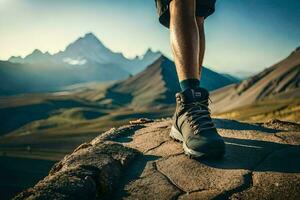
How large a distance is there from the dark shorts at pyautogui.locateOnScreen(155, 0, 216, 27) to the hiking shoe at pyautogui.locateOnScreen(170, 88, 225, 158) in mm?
1148

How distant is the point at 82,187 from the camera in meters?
2.83

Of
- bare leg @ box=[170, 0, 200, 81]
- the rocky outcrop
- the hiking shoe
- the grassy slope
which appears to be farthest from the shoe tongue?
the grassy slope

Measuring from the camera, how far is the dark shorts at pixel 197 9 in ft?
14.2

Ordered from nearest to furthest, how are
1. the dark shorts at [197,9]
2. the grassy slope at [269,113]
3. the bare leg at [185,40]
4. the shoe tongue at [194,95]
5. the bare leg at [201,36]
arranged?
the shoe tongue at [194,95] < the bare leg at [185,40] < the dark shorts at [197,9] < the bare leg at [201,36] < the grassy slope at [269,113]

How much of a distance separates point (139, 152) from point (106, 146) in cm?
38

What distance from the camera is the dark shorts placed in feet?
14.2

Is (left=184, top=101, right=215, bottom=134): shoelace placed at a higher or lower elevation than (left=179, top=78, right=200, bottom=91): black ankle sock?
lower

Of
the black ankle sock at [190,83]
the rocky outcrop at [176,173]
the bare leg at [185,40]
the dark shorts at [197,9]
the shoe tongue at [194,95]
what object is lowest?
the rocky outcrop at [176,173]

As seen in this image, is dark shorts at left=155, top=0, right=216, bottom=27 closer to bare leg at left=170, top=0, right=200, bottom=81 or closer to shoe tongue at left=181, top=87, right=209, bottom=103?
bare leg at left=170, top=0, right=200, bottom=81

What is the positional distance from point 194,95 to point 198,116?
0.23 m

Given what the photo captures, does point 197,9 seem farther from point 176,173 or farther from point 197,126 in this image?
point 176,173

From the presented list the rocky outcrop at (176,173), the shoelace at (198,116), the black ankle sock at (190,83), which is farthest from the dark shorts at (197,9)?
the rocky outcrop at (176,173)

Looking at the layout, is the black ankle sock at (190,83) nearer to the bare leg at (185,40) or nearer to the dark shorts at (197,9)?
the bare leg at (185,40)

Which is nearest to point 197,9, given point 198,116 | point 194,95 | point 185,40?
point 185,40
